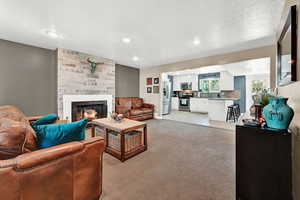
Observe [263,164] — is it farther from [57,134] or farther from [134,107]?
[134,107]

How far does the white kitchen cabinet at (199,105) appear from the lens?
313 inches

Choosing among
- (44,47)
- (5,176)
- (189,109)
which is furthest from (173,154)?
(189,109)

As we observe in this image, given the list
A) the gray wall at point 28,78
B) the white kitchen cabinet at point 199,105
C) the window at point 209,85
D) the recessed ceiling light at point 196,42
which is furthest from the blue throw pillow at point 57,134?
the window at point 209,85

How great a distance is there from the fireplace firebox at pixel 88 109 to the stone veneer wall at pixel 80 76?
356mm

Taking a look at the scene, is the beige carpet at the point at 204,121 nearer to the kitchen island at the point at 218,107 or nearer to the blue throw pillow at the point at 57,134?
the kitchen island at the point at 218,107

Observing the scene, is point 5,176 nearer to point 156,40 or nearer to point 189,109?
point 156,40

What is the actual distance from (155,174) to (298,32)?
2336 mm

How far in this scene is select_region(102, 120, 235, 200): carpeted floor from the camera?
4.80ft

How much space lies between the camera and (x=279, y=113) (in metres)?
1.14

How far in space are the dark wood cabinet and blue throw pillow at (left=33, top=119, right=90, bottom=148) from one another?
1.68 m

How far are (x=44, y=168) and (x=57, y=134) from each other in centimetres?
34

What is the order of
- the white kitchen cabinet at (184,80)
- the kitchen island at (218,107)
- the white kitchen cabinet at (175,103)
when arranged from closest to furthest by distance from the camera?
the kitchen island at (218,107), the white kitchen cabinet at (184,80), the white kitchen cabinet at (175,103)

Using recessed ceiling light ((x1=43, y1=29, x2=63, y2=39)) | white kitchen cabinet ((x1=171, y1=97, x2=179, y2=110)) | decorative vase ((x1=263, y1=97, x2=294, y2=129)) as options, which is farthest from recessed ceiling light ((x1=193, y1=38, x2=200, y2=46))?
white kitchen cabinet ((x1=171, y1=97, x2=179, y2=110))

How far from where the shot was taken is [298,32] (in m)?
1.27
